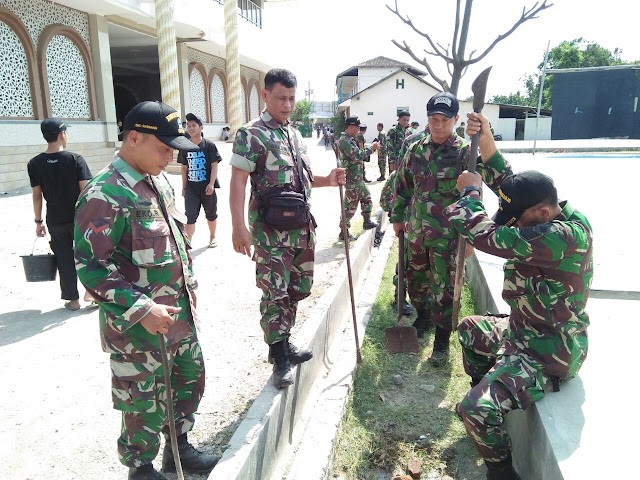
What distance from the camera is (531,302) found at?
2.55 metres

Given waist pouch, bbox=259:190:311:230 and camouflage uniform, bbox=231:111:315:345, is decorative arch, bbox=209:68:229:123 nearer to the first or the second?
camouflage uniform, bbox=231:111:315:345

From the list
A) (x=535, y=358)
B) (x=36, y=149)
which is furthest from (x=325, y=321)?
(x=36, y=149)

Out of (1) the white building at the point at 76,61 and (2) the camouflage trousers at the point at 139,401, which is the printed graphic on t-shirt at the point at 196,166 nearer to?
(2) the camouflage trousers at the point at 139,401

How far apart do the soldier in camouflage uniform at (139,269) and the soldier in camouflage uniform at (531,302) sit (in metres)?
1.47

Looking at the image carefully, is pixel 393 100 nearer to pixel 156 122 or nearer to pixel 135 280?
pixel 156 122

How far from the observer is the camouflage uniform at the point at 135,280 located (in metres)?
2.01

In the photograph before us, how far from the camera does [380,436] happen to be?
10.4 ft

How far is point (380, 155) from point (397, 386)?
1194cm

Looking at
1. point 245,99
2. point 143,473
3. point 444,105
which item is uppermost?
point 245,99

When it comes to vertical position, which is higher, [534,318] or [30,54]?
[30,54]

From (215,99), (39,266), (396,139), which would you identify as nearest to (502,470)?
(39,266)

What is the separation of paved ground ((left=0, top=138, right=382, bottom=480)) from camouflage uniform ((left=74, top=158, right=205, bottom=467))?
621 mm

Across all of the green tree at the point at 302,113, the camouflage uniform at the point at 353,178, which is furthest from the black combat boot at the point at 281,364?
the green tree at the point at 302,113

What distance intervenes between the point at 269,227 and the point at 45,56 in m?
11.6
